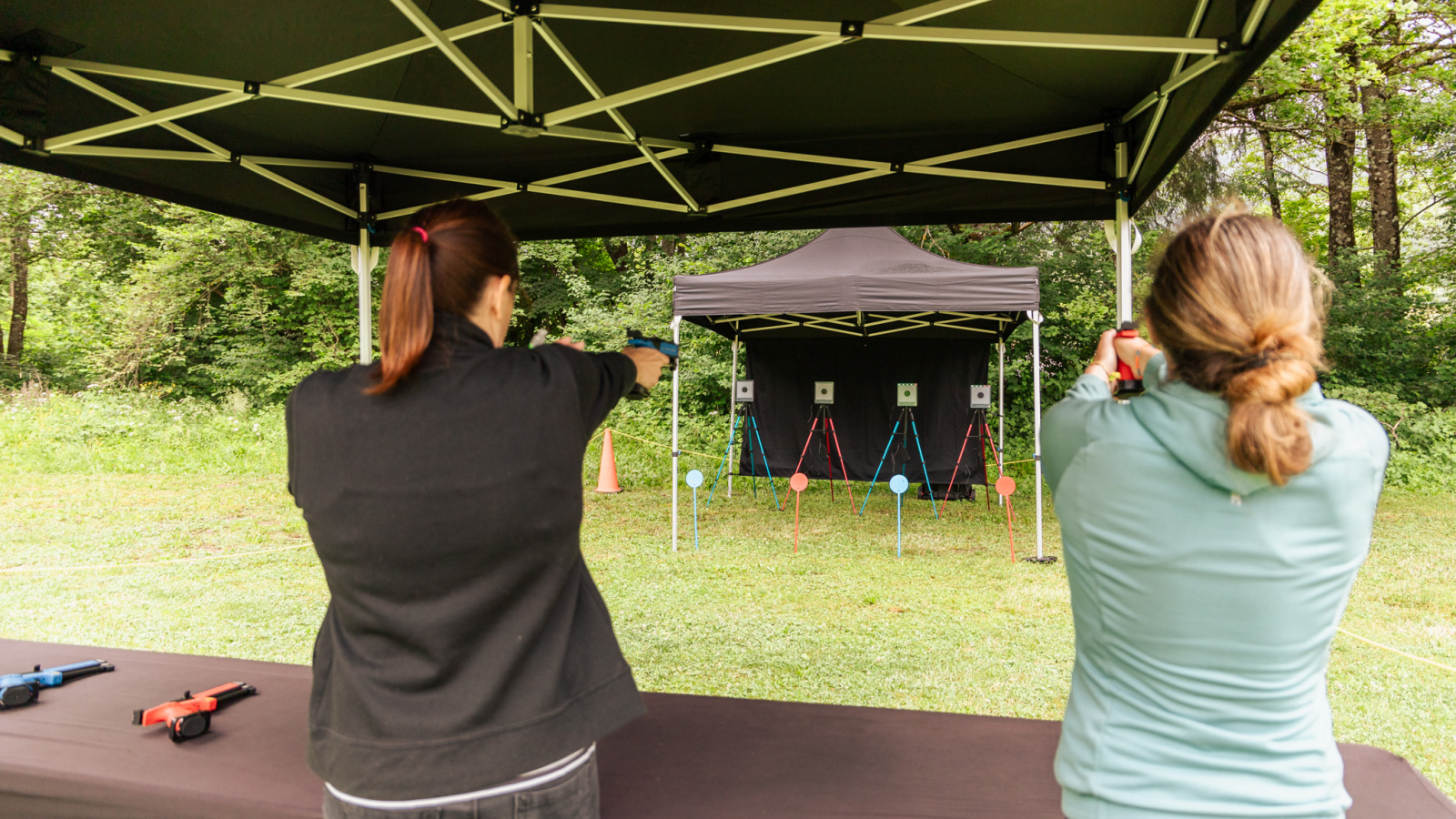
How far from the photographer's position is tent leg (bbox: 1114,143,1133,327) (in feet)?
8.15

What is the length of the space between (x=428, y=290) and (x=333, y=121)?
210cm

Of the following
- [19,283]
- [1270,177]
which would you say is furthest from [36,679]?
[19,283]

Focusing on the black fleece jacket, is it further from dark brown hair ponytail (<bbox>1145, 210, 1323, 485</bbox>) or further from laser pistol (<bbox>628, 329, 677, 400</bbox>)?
dark brown hair ponytail (<bbox>1145, 210, 1323, 485</bbox>)

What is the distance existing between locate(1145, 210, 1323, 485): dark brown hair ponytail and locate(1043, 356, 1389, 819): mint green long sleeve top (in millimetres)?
27

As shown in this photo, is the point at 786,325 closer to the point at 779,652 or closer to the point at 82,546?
the point at 779,652

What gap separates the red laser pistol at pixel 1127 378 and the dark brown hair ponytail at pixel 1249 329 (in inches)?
7.5

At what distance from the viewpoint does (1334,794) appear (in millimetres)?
877

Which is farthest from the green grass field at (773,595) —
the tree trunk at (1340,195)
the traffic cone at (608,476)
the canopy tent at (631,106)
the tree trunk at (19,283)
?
the tree trunk at (19,283)

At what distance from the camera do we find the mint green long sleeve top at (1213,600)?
0.83 metres

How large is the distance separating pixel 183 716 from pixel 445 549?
1.33m

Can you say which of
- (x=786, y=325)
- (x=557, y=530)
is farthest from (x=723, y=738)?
(x=786, y=325)

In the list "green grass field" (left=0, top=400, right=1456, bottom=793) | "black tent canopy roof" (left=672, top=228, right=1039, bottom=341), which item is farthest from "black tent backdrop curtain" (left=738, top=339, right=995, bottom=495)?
"black tent canopy roof" (left=672, top=228, right=1039, bottom=341)

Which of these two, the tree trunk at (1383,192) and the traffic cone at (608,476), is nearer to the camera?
the traffic cone at (608,476)

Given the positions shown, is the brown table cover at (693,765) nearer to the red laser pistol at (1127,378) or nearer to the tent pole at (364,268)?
the red laser pistol at (1127,378)
